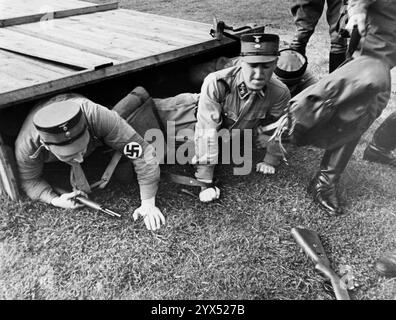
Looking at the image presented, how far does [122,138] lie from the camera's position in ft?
10.3

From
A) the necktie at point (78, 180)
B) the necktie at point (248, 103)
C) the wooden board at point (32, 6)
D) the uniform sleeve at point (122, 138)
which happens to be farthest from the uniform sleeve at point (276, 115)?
the wooden board at point (32, 6)

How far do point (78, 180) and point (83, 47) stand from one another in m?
1.51

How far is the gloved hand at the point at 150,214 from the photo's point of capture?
10.5 ft

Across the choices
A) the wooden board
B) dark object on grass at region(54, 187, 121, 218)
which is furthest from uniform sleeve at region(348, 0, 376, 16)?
the wooden board

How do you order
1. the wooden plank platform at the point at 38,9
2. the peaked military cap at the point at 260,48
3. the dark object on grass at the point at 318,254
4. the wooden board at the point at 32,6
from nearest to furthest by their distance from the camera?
the dark object on grass at the point at 318,254 → the peaked military cap at the point at 260,48 → the wooden plank platform at the point at 38,9 → the wooden board at the point at 32,6

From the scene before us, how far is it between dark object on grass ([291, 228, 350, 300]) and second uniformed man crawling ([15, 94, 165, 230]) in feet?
3.45

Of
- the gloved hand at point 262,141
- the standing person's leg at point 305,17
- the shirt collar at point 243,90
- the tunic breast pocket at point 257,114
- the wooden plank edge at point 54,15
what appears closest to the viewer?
the shirt collar at point 243,90

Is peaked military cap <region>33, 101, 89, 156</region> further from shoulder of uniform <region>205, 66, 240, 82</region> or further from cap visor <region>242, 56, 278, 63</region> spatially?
cap visor <region>242, 56, 278, 63</region>

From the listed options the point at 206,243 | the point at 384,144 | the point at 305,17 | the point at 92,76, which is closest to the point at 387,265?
the point at 206,243

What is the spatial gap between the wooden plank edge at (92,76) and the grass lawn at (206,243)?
0.82 m

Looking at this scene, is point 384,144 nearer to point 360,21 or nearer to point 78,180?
point 360,21

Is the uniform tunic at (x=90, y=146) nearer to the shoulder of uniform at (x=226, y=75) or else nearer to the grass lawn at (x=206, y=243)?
the grass lawn at (x=206, y=243)

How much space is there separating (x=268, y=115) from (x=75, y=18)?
123 inches
